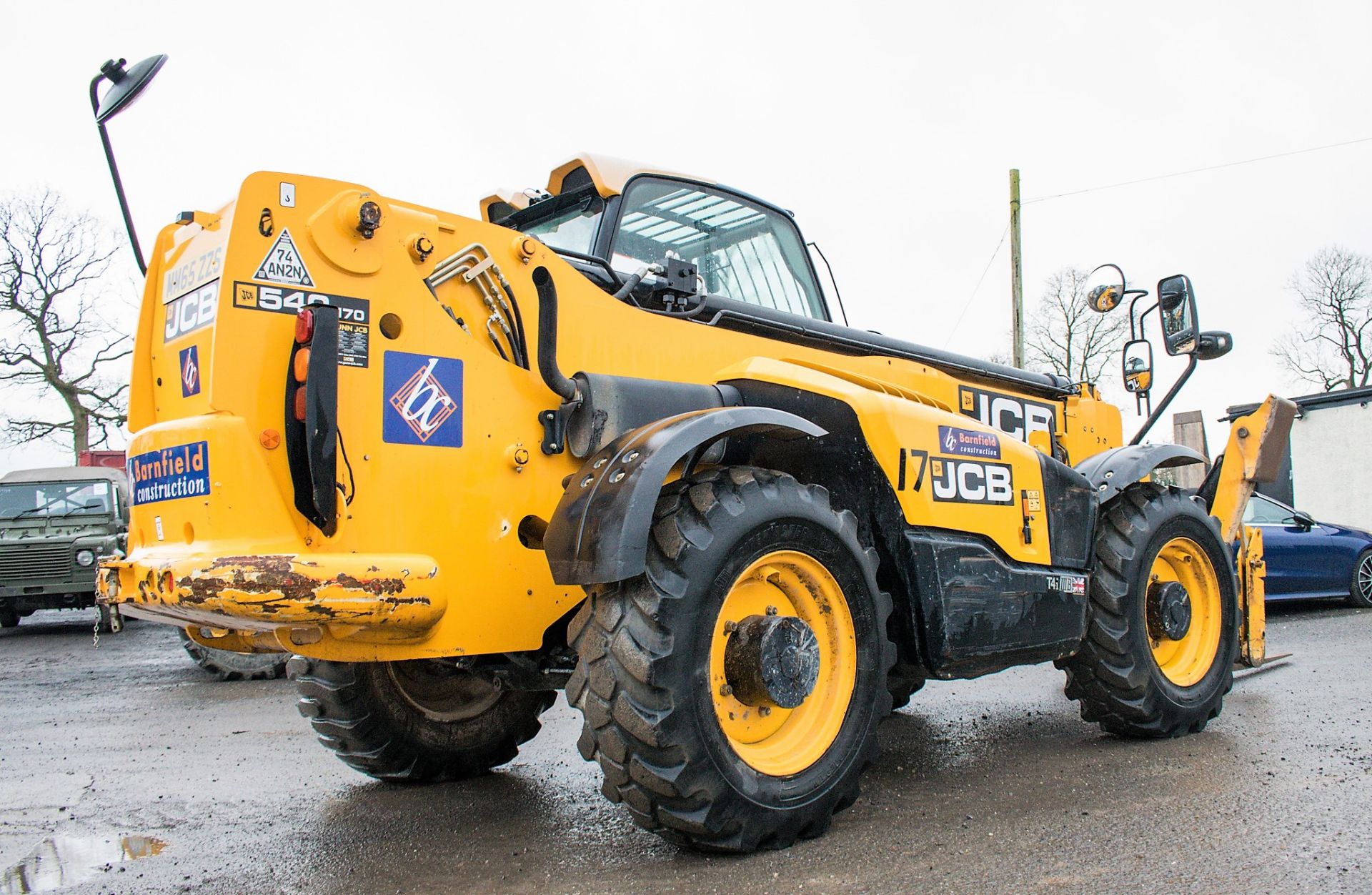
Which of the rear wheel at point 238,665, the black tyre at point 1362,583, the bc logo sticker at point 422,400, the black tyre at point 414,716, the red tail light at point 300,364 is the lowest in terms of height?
the black tyre at point 1362,583

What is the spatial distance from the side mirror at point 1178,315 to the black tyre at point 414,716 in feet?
12.4

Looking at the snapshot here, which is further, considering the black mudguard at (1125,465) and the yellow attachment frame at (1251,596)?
the yellow attachment frame at (1251,596)

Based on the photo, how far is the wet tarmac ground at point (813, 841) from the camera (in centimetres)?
318

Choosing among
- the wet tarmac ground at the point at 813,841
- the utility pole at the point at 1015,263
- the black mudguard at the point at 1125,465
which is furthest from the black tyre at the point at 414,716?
the utility pole at the point at 1015,263

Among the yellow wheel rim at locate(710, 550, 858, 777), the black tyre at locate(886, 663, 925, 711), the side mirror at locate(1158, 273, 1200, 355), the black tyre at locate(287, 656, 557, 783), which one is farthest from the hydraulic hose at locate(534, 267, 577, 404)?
the side mirror at locate(1158, 273, 1200, 355)

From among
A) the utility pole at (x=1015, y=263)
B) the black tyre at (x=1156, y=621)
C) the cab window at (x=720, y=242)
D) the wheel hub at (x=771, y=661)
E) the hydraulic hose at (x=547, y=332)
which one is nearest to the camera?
the wheel hub at (x=771, y=661)

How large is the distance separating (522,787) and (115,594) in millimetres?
1989

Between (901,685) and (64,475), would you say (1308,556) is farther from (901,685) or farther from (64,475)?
(64,475)

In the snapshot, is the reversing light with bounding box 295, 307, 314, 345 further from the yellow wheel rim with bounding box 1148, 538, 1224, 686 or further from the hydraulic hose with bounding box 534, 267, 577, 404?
the yellow wheel rim with bounding box 1148, 538, 1224, 686

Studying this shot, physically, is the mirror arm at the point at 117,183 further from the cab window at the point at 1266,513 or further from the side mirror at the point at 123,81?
the cab window at the point at 1266,513

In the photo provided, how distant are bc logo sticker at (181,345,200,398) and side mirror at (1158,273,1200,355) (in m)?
4.78

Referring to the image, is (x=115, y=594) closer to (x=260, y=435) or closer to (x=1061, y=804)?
(x=260, y=435)

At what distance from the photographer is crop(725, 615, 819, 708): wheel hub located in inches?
133

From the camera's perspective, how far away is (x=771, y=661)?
3393 millimetres
